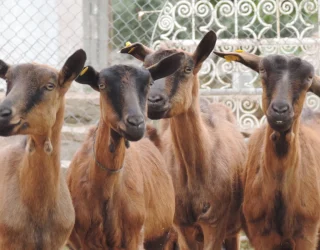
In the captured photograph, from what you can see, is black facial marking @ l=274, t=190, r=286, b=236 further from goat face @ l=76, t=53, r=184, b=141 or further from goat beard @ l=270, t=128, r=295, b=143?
goat face @ l=76, t=53, r=184, b=141

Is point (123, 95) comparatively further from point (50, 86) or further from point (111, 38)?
point (111, 38)

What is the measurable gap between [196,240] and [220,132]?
118cm

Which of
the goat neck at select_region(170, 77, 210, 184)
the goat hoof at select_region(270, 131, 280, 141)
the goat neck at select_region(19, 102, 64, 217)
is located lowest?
the goat neck at select_region(170, 77, 210, 184)

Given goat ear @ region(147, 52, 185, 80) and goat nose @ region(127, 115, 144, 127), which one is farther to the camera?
goat ear @ region(147, 52, 185, 80)

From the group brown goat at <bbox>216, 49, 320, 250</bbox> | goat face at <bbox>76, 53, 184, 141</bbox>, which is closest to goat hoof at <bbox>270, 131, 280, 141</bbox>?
brown goat at <bbox>216, 49, 320, 250</bbox>

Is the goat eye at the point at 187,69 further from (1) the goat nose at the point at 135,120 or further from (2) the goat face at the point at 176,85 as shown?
(1) the goat nose at the point at 135,120

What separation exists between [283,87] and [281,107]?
0.27 m

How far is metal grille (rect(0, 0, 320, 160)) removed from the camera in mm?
11344

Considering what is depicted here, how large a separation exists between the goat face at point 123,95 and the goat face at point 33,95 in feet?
1.14

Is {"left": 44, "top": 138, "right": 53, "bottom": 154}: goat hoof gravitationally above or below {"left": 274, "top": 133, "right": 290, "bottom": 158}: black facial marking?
above

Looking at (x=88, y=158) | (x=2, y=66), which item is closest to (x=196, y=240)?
(x=88, y=158)

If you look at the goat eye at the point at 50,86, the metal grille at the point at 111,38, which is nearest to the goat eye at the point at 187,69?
the goat eye at the point at 50,86

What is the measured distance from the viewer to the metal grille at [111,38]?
11344mm

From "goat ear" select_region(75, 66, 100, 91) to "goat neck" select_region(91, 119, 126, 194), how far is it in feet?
1.10
